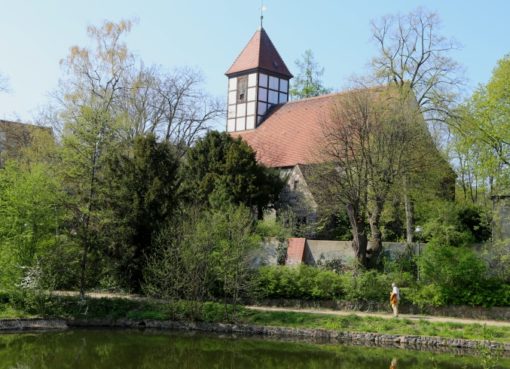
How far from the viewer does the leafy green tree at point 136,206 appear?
84.0ft

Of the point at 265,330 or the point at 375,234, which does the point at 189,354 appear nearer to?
the point at 265,330

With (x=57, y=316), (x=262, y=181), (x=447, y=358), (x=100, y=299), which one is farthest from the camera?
(x=262, y=181)

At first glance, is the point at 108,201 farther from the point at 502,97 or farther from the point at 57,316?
the point at 502,97

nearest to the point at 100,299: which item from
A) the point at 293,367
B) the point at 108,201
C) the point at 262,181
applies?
the point at 108,201

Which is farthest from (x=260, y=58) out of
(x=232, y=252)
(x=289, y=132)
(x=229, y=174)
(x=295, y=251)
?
(x=232, y=252)

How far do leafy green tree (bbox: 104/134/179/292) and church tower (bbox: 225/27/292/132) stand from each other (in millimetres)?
20362

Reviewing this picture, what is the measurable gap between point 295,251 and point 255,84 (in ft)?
67.3

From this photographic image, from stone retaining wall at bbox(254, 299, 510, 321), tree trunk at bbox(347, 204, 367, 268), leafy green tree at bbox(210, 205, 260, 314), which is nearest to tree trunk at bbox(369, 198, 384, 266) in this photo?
tree trunk at bbox(347, 204, 367, 268)

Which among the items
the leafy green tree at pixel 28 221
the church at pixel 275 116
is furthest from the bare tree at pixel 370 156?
the leafy green tree at pixel 28 221

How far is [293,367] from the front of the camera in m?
17.1

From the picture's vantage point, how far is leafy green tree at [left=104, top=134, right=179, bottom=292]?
2559 centimetres

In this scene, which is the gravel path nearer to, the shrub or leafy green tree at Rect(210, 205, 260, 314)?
the shrub

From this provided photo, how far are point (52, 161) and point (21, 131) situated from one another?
8911mm

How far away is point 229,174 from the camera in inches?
1296
